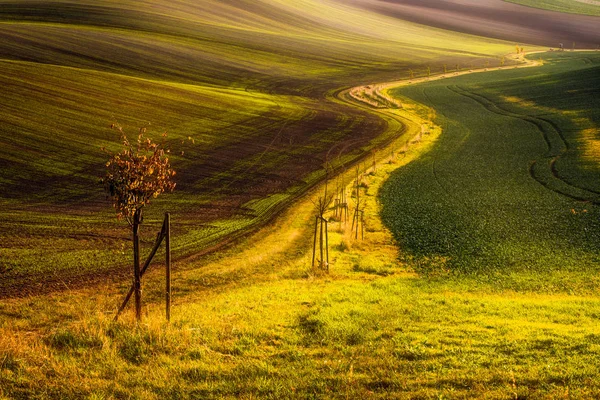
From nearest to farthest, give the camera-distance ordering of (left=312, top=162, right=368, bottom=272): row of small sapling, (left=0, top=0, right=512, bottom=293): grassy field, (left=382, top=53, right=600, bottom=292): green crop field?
(left=382, top=53, right=600, bottom=292): green crop field
(left=312, top=162, right=368, bottom=272): row of small sapling
(left=0, top=0, right=512, bottom=293): grassy field

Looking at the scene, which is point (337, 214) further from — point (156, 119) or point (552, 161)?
point (156, 119)

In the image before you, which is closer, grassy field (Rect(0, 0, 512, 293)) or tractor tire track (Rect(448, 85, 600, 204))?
grassy field (Rect(0, 0, 512, 293))

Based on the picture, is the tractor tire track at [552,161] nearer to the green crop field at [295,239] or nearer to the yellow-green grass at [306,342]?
the green crop field at [295,239]

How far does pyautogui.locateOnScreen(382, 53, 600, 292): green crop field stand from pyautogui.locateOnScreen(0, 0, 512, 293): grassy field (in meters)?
8.33

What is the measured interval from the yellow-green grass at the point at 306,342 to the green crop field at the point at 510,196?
3348mm

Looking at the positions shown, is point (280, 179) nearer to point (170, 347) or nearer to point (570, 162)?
point (570, 162)

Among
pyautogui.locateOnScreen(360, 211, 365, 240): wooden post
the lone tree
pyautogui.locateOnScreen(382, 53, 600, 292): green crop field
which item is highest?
the lone tree

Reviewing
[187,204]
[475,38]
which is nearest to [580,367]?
[187,204]

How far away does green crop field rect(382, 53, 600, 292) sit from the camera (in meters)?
25.9

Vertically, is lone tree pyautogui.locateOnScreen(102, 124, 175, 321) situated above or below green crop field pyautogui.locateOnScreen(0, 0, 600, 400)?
above

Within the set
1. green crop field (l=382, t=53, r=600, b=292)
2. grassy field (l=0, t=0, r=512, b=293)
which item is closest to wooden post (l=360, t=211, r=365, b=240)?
green crop field (l=382, t=53, r=600, b=292)

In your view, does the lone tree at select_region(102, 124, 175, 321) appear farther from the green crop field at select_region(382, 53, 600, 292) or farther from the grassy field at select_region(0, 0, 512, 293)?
the green crop field at select_region(382, 53, 600, 292)

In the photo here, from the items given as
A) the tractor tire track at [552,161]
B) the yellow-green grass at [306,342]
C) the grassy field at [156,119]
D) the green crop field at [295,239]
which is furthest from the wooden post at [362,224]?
the tractor tire track at [552,161]

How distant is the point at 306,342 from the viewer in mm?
15078
